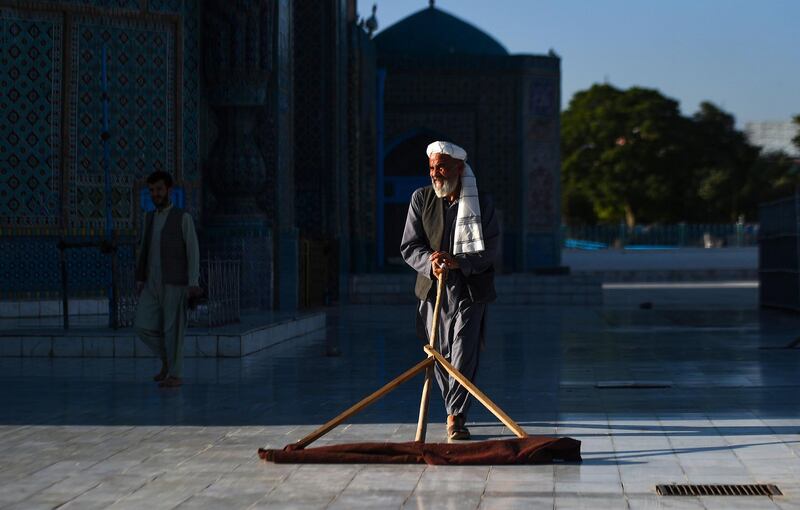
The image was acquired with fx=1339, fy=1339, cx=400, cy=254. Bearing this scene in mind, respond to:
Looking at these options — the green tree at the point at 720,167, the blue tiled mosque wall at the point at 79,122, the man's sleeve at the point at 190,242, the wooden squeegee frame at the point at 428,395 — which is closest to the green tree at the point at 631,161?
the green tree at the point at 720,167

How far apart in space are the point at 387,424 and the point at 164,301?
7.00 feet

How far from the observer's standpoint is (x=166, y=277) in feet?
Answer: 24.8

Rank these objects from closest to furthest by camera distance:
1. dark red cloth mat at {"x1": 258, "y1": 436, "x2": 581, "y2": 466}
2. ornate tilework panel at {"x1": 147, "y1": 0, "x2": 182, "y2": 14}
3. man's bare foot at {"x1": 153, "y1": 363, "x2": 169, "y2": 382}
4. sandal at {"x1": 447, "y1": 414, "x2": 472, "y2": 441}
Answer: dark red cloth mat at {"x1": 258, "y1": 436, "x2": 581, "y2": 466}
sandal at {"x1": 447, "y1": 414, "x2": 472, "y2": 441}
man's bare foot at {"x1": 153, "y1": 363, "x2": 169, "y2": 382}
ornate tilework panel at {"x1": 147, "y1": 0, "x2": 182, "y2": 14}

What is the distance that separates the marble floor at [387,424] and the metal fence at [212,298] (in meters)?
0.54

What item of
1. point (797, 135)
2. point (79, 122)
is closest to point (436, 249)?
point (79, 122)

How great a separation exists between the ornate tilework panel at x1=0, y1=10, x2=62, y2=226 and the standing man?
500 centimetres

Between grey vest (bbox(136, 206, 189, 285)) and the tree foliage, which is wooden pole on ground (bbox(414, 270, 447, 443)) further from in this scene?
the tree foliage

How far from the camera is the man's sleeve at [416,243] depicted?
5660mm

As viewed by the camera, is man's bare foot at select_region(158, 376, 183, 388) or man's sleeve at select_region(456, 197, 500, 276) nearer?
man's sleeve at select_region(456, 197, 500, 276)

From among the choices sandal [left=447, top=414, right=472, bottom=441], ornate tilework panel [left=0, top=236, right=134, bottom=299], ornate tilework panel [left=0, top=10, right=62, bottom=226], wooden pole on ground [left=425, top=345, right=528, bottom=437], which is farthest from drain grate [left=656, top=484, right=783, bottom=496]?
ornate tilework panel [left=0, top=10, right=62, bottom=226]

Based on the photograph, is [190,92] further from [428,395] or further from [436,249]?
[428,395]

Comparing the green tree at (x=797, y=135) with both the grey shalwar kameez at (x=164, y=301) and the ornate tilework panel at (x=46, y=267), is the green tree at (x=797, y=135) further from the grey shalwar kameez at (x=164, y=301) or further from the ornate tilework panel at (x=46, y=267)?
the grey shalwar kameez at (x=164, y=301)

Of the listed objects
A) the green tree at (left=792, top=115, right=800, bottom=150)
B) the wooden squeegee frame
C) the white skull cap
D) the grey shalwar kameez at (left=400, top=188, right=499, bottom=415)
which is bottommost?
the wooden squeegee frame

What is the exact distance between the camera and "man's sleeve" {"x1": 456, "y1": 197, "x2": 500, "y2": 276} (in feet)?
18.4
